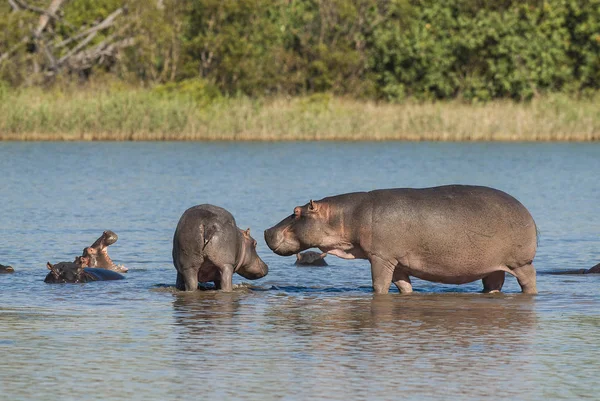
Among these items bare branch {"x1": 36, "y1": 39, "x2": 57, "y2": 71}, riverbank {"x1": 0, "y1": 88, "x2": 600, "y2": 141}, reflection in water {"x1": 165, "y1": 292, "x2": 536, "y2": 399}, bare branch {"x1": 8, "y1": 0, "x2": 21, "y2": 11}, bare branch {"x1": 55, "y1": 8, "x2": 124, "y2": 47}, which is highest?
bare branch {"x1": 8, "y1": 0, "x2": 21, "y2": 11}

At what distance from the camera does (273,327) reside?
8.94 m

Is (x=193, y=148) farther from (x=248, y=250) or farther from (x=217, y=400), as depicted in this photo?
(x=217, y=400)

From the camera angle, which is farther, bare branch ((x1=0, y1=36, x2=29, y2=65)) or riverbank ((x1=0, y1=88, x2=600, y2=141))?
bare branch ((x1=0, y1=36, x2=29, y2=65))

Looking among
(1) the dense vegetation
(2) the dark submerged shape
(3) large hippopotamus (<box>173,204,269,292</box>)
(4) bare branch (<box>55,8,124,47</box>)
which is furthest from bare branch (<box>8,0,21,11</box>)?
(3) large hippopotamus (<box>173,204,269,292</box>)

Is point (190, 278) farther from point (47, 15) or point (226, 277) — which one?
point (47, 15)

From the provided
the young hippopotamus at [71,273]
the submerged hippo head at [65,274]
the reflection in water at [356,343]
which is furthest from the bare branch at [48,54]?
the reflection in water at [356,343]

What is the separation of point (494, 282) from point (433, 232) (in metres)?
0.85

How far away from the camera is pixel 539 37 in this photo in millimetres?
49375

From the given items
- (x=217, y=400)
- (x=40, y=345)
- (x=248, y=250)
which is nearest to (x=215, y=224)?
(x=248, y=250)

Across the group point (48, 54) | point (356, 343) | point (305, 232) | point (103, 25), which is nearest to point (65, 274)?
point (305, 232)

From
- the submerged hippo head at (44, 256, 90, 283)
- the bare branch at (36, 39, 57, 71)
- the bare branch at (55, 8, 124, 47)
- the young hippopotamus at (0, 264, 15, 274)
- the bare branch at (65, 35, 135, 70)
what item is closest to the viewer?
the submerged hippo head at (44, 256, 90, 283)

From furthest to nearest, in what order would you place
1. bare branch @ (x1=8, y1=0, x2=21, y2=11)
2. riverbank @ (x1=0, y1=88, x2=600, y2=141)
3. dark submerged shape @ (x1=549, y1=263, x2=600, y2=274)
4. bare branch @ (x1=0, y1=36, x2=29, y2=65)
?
bare branch @ (x1=8, y1=0, x2=21, y2=11)
bare branch @ (x1=0, y1=36, x2=29, y2=65)
riverbank @ (x1=0, y1=88, x2=600, y2=141)
dark submerged shape @ (x1=549, y1=263, x2=600, y2=274)

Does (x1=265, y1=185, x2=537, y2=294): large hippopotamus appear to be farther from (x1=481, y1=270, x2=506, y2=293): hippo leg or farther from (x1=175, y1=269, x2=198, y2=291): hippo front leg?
(x1=175, y1=269, x2=198, y2=291): hippo front leg

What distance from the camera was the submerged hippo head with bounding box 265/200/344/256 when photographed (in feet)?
34.8
